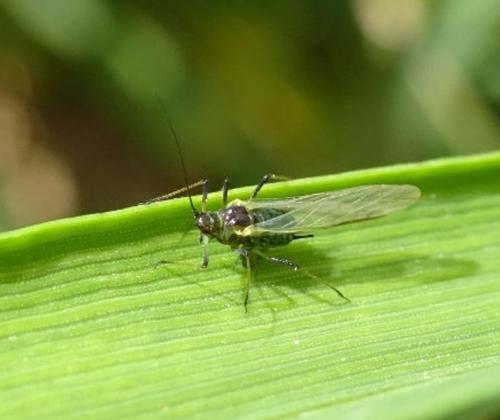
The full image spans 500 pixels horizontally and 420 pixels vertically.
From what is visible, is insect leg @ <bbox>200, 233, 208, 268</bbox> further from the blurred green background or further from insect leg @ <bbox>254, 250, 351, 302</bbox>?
the blurred green background

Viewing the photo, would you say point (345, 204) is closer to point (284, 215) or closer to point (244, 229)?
point (284, 215)

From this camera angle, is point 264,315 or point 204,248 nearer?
point 264,315

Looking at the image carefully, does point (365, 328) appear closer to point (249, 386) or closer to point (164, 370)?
point (249, 386)

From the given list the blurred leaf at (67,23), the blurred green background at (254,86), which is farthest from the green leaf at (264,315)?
the blurred leaf at (67,23)

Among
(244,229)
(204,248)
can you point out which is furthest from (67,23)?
(204,248)

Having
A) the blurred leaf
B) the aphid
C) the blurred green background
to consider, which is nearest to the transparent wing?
the aphid

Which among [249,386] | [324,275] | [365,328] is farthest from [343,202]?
[249,386]
